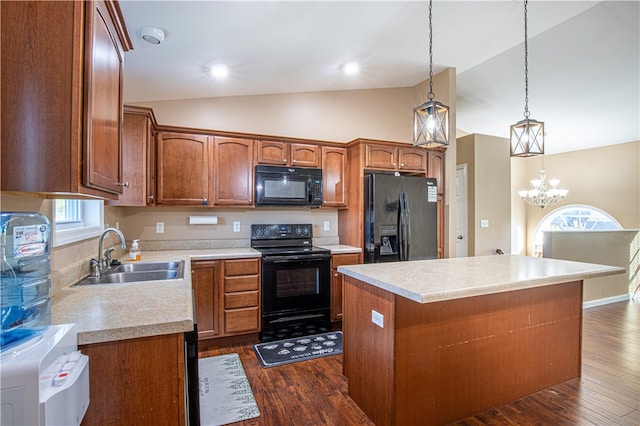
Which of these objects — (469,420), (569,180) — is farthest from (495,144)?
(469,420)

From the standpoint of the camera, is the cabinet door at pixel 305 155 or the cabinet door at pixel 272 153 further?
the cabinet door at pixel 305 155

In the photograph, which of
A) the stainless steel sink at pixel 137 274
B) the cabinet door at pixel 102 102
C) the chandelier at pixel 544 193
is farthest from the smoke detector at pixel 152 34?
the chandelier at pixel 544 193

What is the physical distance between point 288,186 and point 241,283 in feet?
3.88

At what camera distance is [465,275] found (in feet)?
6.40

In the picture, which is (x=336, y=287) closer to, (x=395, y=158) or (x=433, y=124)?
(x=395, y=158)

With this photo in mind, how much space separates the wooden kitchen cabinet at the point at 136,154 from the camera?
2.63 m

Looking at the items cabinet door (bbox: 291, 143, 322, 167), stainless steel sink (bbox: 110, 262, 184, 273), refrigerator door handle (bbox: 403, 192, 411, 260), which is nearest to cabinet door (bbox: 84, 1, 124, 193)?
stainless steel sink (bbox: 110, 262, 184, 273)

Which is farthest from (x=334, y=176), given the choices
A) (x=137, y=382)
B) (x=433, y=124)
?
(x=137, y=382)

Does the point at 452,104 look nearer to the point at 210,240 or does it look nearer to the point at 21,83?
the point at 210,240

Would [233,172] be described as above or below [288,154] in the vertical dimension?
below

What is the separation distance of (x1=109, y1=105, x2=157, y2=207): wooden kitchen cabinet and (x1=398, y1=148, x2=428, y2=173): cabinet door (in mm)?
2788

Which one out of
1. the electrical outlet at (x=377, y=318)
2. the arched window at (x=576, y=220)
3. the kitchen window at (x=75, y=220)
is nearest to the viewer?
the kitchen window at (x=75, y=220)

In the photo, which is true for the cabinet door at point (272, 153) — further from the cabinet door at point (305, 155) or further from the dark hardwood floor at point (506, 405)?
the dark hardwood floor at point (506, 405)

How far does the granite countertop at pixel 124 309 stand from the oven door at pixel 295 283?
50.3 inches
